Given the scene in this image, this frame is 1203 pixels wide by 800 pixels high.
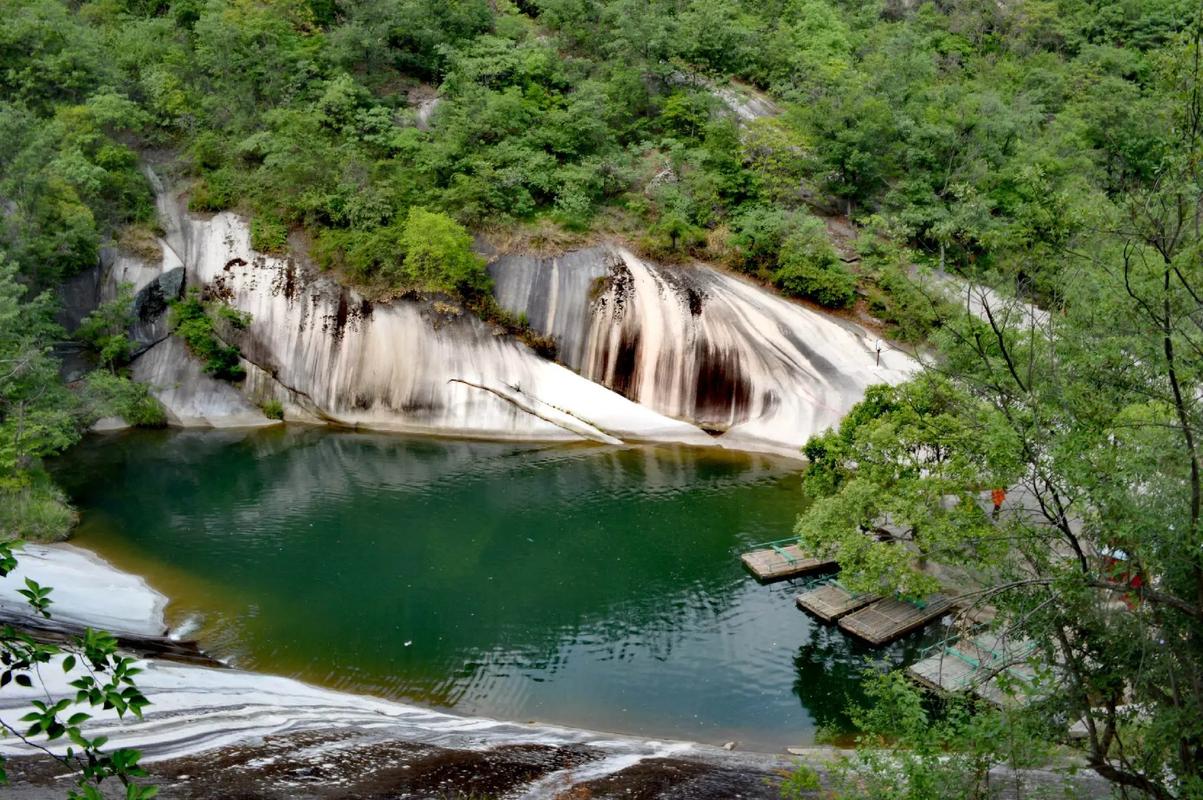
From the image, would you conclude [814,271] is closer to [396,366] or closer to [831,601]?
[831,601]

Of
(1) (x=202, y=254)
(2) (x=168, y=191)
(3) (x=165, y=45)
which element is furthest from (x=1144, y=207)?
(3) (x=165, y=45)

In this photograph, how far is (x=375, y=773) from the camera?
8.94 metres

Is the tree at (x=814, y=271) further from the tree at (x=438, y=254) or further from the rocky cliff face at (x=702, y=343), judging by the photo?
the tree at (x=438, y=254)

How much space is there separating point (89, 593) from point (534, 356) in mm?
13959

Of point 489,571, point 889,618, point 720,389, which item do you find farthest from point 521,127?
point 889,618

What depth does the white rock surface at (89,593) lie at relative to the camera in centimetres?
1346

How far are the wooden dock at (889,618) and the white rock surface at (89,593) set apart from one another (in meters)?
12.5

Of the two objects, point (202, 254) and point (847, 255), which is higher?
point (847, 255)

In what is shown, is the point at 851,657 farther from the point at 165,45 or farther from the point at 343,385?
the point at 165,45

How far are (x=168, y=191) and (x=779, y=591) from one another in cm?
2533

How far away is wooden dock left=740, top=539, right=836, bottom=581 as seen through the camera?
1683 cm

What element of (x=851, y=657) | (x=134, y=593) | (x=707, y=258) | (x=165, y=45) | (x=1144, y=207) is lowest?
(x=134, y=593)

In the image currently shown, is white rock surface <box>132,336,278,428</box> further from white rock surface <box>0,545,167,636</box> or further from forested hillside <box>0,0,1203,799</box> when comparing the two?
white rock surface <box>0,545,167,636</box>

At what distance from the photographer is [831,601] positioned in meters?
15.5
